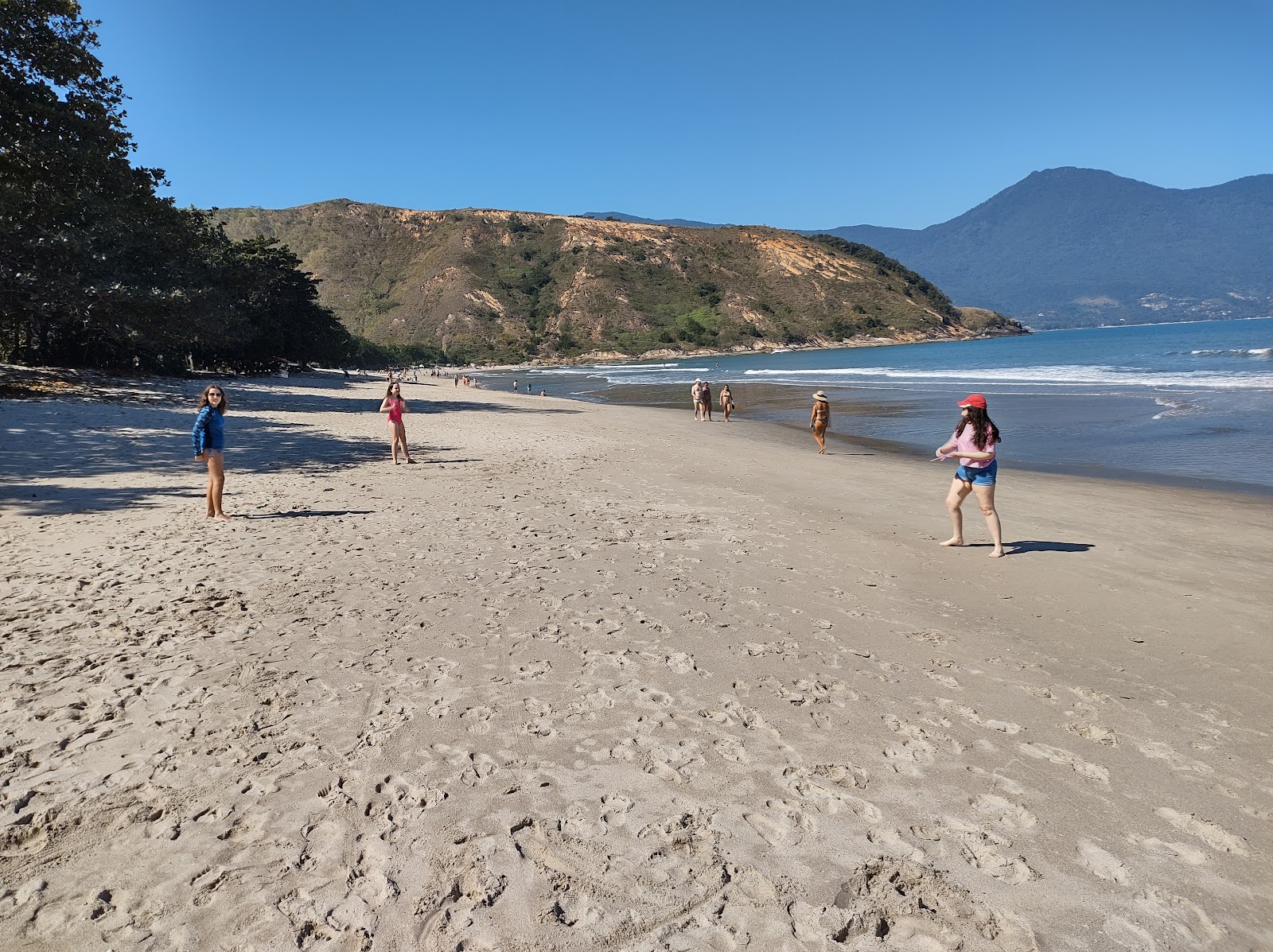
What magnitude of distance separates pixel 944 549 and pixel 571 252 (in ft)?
472

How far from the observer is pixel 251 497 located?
32.1 feet

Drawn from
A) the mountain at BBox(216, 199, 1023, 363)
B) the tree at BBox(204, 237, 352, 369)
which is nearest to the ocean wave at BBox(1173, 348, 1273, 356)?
the tree at BBox(204, 237, 352, 369)

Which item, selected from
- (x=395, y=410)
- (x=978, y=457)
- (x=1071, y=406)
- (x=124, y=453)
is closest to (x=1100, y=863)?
(x=978, y=457)

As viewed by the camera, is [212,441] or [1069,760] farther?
[212,441]

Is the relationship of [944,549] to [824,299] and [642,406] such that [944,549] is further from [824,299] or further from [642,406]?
[824,299]

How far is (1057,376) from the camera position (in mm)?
40844

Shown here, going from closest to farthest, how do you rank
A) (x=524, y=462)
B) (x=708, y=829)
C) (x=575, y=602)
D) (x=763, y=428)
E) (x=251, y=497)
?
(x=708, y=829)
(x=575, y=602)
(x=251, y=497)
(x=524, y=462)
(x=763, y=428)

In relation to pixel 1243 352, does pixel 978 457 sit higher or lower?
lower

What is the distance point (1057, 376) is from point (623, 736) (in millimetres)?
44091

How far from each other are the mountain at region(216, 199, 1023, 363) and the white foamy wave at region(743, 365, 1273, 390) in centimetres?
6348

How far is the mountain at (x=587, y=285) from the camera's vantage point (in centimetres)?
12200

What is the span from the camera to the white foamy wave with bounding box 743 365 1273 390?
3189 cm

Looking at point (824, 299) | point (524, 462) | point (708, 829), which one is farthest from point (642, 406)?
point (824, 299)

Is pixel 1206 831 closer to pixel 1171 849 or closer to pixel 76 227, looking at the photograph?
pixel 1171 849
